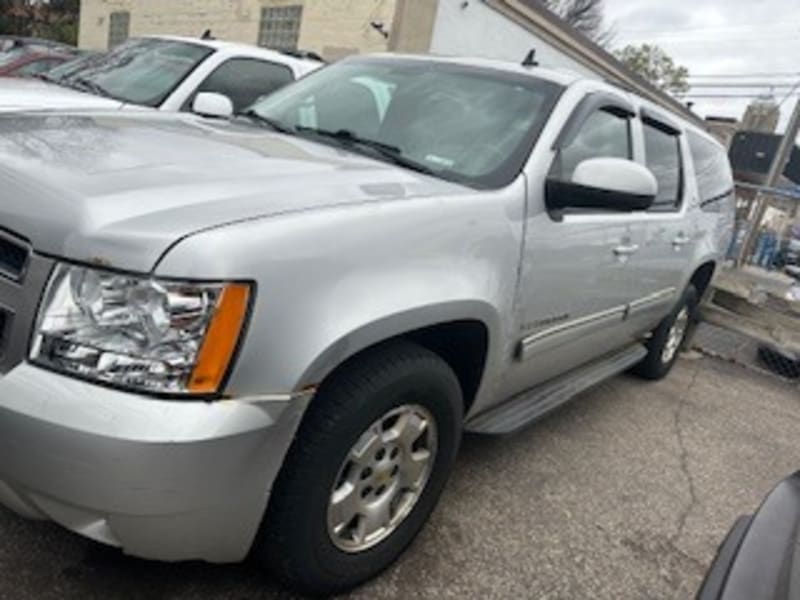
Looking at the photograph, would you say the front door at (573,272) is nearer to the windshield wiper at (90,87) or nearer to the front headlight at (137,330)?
→ the front headlight at (137,330)

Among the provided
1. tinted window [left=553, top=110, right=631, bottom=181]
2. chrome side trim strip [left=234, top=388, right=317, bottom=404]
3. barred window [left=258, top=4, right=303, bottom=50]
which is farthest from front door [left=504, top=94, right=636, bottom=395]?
barred window [left=258, top=4, right=303, bottom=50]

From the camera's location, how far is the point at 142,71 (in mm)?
6070

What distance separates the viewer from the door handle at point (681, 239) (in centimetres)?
430

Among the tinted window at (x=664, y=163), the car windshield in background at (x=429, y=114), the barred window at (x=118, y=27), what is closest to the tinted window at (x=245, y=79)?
the car windshield in background at (x=429, y=114)

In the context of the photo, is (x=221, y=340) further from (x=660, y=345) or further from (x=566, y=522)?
(x=660, y=345)

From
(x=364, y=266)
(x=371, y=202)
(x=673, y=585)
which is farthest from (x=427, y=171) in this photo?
(x=673, y=585)

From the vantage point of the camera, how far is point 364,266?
78.9 inches

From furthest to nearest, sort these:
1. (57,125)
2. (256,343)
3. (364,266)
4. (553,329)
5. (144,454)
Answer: (553,329) → (57,125) → (364,266) → (256,343) → (144,454)

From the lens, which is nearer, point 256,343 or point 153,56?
point 256,343

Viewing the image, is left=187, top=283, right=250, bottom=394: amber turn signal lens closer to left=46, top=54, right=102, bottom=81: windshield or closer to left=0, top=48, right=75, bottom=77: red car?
left=46, top=54, right=102, bottom=81: windshield

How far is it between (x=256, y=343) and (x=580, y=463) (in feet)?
8.04

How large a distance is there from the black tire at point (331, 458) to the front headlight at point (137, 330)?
0.40 m

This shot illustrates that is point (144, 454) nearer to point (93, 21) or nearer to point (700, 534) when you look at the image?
point (700, 534)

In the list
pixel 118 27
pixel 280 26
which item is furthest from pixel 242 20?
pixel 118 27
